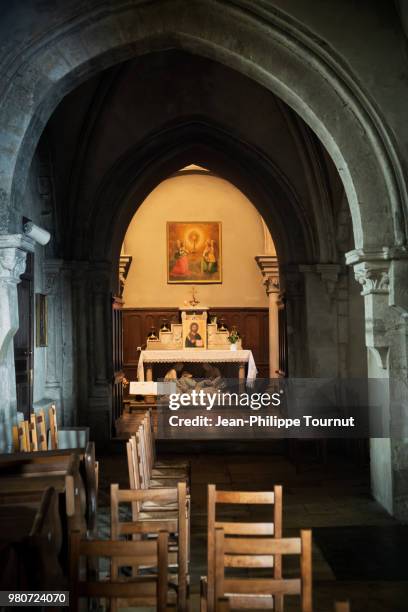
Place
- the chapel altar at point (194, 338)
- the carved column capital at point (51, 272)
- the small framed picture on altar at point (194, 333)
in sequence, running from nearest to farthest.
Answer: the carved column capital at point (51, 272) → the chapel altar at point (194, 338) → the small framed picture on altar at point (194, 333)

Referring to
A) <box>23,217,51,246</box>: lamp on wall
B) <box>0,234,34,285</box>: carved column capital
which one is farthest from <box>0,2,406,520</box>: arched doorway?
<box>23,217,51,246</box>: lamp on wall

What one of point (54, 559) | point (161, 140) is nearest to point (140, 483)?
point (54, 559)

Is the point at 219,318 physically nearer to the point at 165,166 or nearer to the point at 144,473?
the point at 165,166

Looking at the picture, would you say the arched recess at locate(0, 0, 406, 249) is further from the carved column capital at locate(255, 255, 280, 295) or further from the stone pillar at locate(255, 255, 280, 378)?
the carved column capital at locate(255, 255, 280, 295)

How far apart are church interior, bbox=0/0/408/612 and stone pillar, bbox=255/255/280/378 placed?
0.17m

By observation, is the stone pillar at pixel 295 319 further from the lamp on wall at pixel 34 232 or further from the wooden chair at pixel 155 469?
the lamp on wall at pixel 34 232

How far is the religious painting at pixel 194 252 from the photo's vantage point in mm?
17938

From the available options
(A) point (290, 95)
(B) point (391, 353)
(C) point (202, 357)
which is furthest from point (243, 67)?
(C) point (202, 357)

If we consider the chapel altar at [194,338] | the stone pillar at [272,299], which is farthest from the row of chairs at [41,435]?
the stone pillar at [272,299]

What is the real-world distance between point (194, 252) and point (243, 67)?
11162 millimetres

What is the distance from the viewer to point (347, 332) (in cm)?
1059

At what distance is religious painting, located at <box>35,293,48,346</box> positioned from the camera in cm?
908

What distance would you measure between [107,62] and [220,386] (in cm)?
818

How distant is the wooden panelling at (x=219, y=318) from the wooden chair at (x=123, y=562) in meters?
14.3
